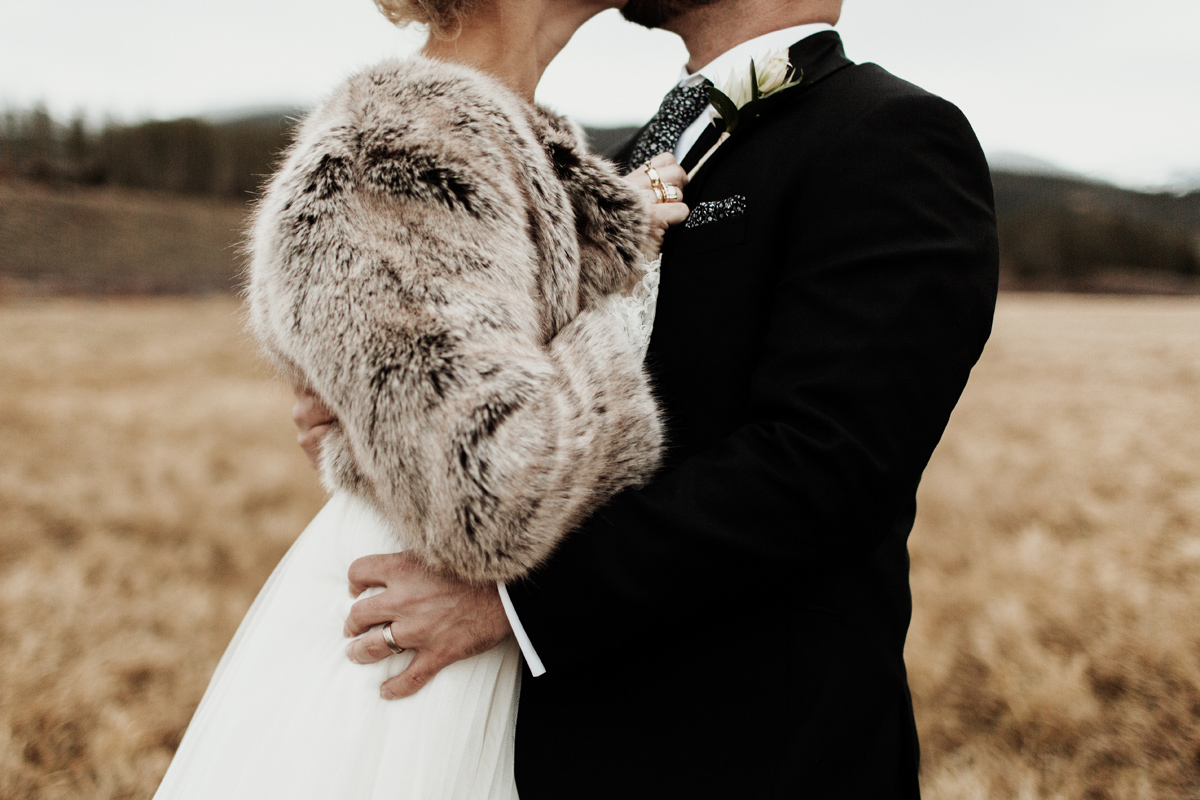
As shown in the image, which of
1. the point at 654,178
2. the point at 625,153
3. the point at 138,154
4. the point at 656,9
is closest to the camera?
the point at 654,178

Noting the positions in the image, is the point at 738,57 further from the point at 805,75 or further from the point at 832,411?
the point at 832,411

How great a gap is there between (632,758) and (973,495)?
23.1 ft

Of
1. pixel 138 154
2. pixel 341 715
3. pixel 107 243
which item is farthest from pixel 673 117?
pixel 138 154

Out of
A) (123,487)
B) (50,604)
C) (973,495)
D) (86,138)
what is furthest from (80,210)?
(973,495)

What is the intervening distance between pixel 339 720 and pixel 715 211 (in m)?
1.43

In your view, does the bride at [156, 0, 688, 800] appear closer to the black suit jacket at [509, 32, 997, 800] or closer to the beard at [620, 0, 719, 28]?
the black suit jacket at [509, 32, 997, 800]

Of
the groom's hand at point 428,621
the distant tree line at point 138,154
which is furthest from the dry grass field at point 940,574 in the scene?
the distant tree line at point 138,154

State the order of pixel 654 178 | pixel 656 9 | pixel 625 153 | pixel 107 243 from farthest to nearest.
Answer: pixel 107 243 → pixel 625 153 → pixel 656 9 → pixel 654 178

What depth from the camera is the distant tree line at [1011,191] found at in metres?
38.2

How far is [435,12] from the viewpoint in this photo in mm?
1667

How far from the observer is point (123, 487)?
7.61 m

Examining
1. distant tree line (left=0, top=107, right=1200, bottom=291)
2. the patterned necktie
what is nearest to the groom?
the patterned necktie

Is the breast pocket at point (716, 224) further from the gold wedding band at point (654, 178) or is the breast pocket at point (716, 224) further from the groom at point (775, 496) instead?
the gold wedding band at point (654, 178)

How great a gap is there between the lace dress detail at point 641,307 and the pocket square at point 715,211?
128 millimetres
